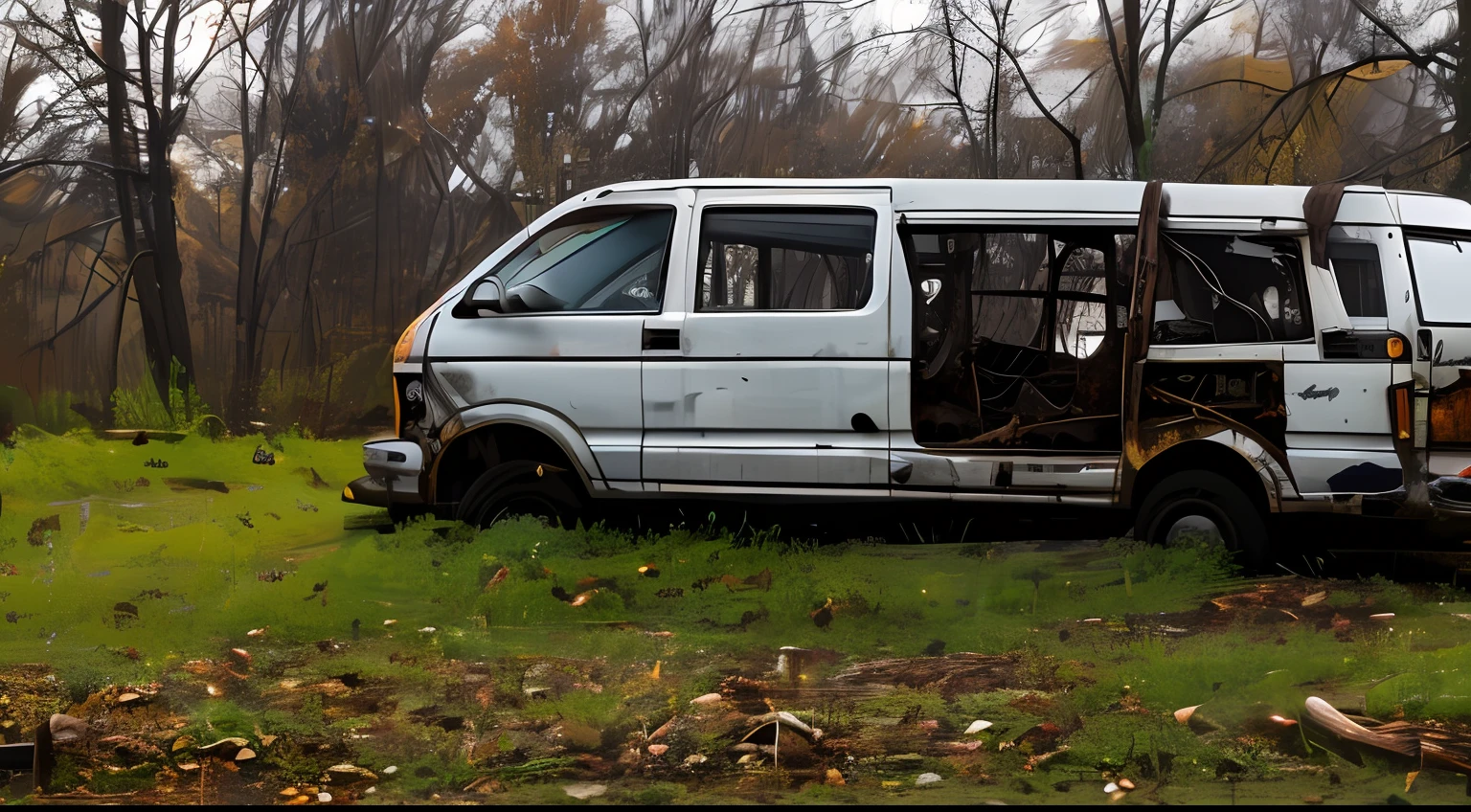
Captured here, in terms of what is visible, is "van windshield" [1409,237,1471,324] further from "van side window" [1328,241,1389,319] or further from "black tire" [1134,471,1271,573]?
"black tire" [1134,471,1271,573]

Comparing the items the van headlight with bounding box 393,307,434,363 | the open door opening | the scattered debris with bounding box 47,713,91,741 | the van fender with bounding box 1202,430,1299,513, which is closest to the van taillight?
the van fender with bounding box 1202,430,1299,513

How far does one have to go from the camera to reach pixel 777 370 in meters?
5.48

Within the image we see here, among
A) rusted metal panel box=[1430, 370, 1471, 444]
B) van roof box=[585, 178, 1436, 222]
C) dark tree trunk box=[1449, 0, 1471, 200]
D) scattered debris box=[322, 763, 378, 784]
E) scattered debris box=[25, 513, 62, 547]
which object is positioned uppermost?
dark tree trunk box=[1449, 0, 1471, 200]

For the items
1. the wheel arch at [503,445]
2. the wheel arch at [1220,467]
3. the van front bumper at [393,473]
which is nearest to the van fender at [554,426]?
the wheel arch at [503,445]

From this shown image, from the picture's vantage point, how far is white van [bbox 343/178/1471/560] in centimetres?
525

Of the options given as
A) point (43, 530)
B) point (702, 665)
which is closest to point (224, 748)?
point (702, 665)

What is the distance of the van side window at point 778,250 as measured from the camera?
5.62 m

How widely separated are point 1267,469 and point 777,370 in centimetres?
235

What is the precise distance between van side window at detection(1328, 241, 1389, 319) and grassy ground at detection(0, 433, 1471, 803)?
1.33 m

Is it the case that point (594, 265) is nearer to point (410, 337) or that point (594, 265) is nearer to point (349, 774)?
point (410, 337)

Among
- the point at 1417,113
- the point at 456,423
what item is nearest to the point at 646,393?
the point at 456,423

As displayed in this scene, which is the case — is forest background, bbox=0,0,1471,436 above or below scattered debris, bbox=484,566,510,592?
above

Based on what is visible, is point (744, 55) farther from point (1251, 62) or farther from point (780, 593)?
point (780, 593)

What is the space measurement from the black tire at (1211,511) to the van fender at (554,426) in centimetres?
271
